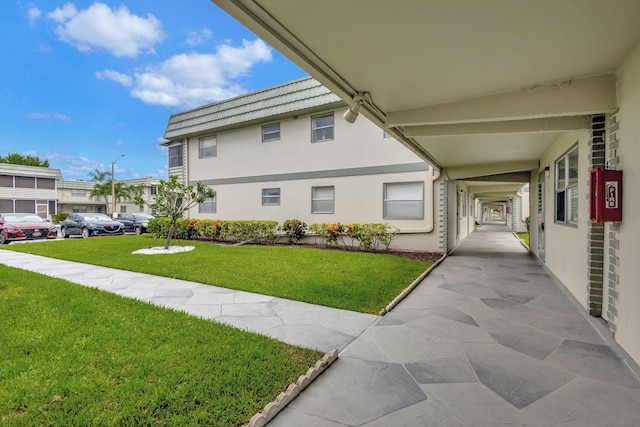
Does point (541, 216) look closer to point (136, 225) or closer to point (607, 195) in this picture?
point (607, 195)

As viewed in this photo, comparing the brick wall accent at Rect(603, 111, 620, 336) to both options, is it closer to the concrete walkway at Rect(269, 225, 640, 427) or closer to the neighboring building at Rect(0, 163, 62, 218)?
the concrete walkway at Rect(269, 225, 640, 427)

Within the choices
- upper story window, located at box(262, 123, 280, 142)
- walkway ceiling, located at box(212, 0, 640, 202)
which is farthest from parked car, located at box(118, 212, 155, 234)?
walkway ceiling, located at box(212, 0, 640, 202)

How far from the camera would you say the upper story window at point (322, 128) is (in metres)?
11.1

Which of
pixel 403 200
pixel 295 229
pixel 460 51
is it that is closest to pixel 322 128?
pixel 295 229

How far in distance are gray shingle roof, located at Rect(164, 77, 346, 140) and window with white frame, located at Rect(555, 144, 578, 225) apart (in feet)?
20.7

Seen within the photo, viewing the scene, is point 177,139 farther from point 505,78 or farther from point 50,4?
point 505,78

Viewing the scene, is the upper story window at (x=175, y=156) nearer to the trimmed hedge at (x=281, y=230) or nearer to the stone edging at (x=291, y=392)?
the trimmed hedge at (x=281, y=230)

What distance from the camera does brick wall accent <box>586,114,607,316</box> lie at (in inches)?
145

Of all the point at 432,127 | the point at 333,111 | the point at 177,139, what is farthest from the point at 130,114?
the point at 432,127

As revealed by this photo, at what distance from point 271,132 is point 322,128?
7.96 ft

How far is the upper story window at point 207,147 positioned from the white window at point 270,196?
3.40m

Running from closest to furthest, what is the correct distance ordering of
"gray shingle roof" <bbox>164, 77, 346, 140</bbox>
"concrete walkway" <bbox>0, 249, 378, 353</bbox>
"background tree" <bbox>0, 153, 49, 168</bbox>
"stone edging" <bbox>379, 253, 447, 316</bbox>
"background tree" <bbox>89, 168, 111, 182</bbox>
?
"concrete walkway" <bbox>0, 249, 378, 353</bbox> → "stone edging" <bbox>379, 253, 447, 316</bbox> → "gray shingle roof" <bbox>164, 77, 346, 140</bbox> → "background tree" <bbox>0, 153, 49, 168</bbox> → "background tree" <bbox>89, 168, 111, 182</bbox>

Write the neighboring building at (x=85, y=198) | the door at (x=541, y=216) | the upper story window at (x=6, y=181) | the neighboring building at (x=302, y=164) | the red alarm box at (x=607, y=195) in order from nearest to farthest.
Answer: the red alarm box at (x=607, y=195)
the door at (x=541, y=216)
the neighboring building at (x=302, y=164)
the upper story window at (x=6, y=181)
the neighboring building at (x=85, y=198)

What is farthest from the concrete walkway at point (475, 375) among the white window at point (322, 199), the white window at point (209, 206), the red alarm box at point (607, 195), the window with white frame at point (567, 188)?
the white window at point (209, 206)
